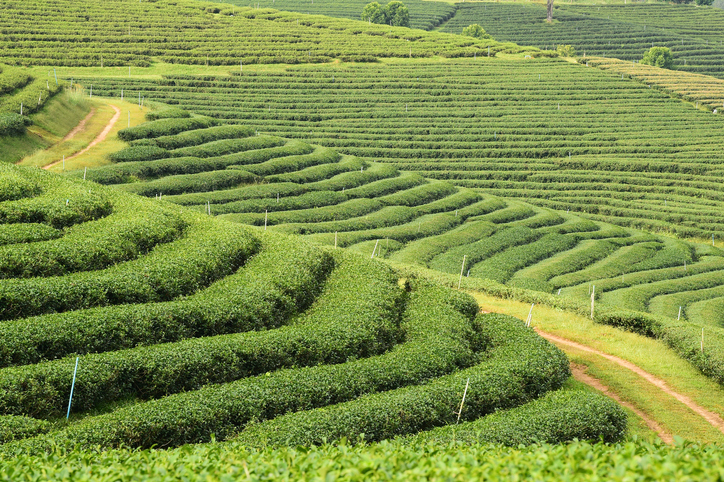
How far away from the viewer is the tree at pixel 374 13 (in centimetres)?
14491

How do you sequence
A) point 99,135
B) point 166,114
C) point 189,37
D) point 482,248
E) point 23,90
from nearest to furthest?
point 482,248
point 23,90
point 99,135
point 166,114
point 189,37

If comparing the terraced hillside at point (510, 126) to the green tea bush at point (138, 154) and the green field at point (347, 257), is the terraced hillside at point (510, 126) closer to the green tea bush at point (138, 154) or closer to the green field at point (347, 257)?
the green field at point (347, 257)

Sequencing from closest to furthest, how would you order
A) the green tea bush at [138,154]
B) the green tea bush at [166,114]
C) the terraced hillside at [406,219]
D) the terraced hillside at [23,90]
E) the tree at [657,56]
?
the terraced hillside at [406,219], the terraced hillside at [23,90], the green tea bush at [138,154], the green tea bush at [166,114], the tree at [657,56]

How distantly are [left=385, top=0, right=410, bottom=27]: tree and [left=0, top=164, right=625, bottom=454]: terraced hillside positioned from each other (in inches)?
5023

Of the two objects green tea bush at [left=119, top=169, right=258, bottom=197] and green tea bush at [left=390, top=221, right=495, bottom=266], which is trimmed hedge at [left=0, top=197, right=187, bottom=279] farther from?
green tea bush at [left=390, top=221, right=495, bottom=266]

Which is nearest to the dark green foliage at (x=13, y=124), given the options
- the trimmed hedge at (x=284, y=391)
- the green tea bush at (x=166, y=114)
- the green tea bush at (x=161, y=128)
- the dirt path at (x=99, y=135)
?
the dirt path at (x=99, y=135)

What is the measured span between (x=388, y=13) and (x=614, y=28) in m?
52.6

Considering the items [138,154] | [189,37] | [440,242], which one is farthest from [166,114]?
[189,37]

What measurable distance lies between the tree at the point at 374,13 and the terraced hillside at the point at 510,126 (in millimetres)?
44196

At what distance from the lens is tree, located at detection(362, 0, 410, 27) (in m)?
145

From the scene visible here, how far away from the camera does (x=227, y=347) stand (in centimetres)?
1991

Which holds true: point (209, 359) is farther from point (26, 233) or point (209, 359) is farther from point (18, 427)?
point (26, 233)

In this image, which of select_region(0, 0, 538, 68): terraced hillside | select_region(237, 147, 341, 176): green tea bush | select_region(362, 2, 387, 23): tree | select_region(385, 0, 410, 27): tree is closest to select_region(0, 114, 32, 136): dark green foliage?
select_region(237, 147, 341, 176): green tea bush

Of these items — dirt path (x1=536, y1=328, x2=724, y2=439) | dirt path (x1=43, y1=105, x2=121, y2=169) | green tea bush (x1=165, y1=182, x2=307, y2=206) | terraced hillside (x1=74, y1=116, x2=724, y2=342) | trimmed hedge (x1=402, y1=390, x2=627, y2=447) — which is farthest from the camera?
dirt path (x1=43, y1=105, x2=121, y2=169)
